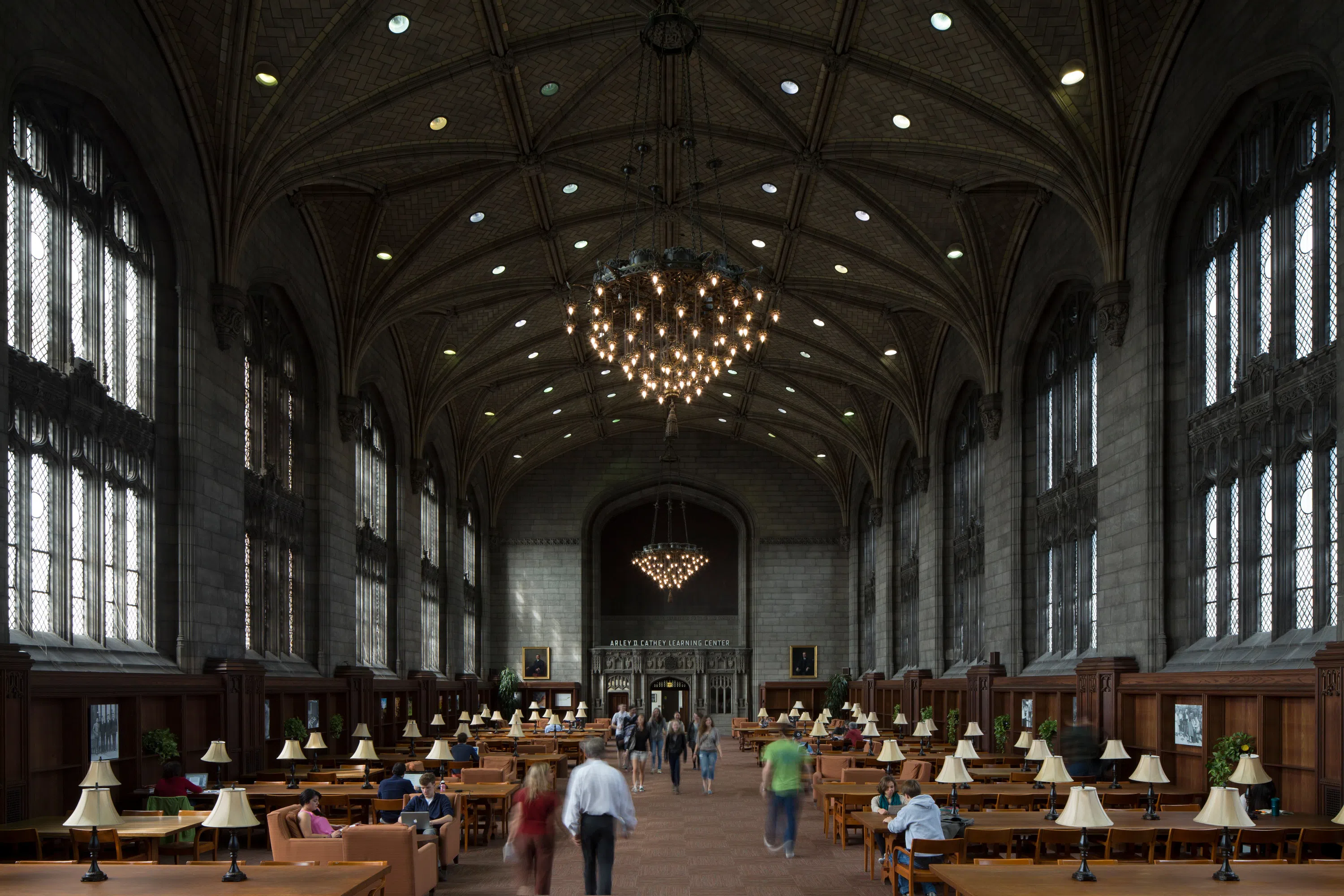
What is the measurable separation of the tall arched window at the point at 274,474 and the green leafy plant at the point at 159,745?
407 centimetres

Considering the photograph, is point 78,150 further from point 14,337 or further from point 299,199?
point 299,199

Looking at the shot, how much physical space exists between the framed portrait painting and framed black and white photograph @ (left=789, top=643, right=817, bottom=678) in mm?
8645

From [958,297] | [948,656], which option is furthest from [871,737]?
[958,297]

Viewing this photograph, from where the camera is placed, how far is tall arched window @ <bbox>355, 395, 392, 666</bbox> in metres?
28.5

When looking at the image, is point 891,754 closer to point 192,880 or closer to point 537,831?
point 537,831

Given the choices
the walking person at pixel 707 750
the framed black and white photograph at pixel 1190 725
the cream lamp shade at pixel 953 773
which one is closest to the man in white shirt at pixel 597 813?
the cream lamp shade at pixel 953 773

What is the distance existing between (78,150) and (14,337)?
2.98 meters

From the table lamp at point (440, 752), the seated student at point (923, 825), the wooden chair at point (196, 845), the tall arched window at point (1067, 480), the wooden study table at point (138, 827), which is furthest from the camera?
the tall arched window at point (1067, 480)

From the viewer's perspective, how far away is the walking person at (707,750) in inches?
905

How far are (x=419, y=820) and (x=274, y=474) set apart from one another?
11.1 metres

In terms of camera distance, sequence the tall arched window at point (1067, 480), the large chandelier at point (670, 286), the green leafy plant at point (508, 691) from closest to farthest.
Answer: the large chandelier at point (670, 286) < the tall arched window at point (1067, 480) < the green leafy plant at point (508, 691)

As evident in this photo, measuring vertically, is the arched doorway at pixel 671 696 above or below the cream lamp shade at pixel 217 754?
below

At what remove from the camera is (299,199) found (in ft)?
73.5

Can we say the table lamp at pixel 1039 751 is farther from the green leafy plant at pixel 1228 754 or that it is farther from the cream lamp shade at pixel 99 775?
Result: the cream lamp shade at pixel 99 775
